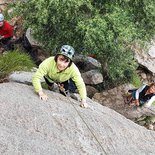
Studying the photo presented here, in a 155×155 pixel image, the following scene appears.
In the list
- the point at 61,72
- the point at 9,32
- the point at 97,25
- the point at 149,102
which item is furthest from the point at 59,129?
the point at 9,32

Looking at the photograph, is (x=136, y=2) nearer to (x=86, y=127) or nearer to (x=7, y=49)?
(x=7, y=49)

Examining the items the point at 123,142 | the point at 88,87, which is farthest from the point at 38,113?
the point at 88,87

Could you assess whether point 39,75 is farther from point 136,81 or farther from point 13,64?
point 136,81

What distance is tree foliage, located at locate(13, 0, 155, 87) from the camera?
510 inches

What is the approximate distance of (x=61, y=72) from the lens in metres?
8.47

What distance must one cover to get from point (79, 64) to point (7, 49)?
298 centimetres

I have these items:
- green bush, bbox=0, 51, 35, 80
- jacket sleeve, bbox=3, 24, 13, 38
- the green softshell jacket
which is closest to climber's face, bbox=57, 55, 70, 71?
the green softshell jacket

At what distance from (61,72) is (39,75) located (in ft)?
1.69

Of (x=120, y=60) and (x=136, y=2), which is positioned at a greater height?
(x=136, y=2)

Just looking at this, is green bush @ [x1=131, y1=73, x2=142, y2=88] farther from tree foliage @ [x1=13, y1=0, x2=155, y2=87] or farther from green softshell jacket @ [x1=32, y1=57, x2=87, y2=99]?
green softshell jacket @ [x1=32, y1=57, x2=87, y2=99]

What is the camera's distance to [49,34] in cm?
1459

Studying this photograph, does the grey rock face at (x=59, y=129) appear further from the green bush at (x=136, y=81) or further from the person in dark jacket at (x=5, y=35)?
the green bush at (x=136, y=81)

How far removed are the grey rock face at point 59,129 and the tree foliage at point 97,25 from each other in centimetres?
467

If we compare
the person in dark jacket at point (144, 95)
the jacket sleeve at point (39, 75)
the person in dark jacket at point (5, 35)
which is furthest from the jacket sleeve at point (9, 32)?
the jacket sleeve at point (39, 75)
